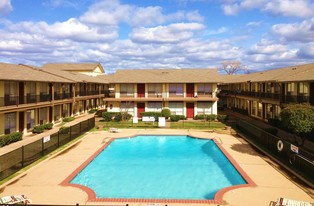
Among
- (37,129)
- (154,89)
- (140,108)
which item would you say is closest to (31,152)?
(37,129)

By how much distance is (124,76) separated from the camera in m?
44.2

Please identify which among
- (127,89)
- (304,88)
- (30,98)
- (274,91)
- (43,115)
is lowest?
(43,115)

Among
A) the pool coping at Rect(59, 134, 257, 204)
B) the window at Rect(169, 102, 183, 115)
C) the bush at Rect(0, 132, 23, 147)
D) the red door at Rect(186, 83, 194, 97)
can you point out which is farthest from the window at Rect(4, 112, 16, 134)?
the red door at Rect(186, 83, 194, 97)

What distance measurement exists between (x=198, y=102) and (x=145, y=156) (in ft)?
65.4

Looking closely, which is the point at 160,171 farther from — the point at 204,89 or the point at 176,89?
the point at 204,89

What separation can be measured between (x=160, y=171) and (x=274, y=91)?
23675 millimetres

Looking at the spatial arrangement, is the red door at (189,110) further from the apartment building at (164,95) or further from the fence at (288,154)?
the fence at (288,154)

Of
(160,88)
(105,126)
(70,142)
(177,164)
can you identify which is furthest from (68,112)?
(177,164)

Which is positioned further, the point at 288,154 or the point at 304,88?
the point at 304,88

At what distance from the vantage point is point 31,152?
19578 mm

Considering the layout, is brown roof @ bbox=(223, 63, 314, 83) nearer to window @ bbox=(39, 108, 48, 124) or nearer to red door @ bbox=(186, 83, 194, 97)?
red door @ bbox=(186, 83, 194, 97)

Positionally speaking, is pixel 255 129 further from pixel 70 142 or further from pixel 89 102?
pixel 89 102

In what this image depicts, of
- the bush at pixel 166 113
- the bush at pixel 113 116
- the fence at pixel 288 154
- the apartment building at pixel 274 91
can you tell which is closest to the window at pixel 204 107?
the bush at pixel 166 113

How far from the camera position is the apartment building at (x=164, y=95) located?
41.6 m
